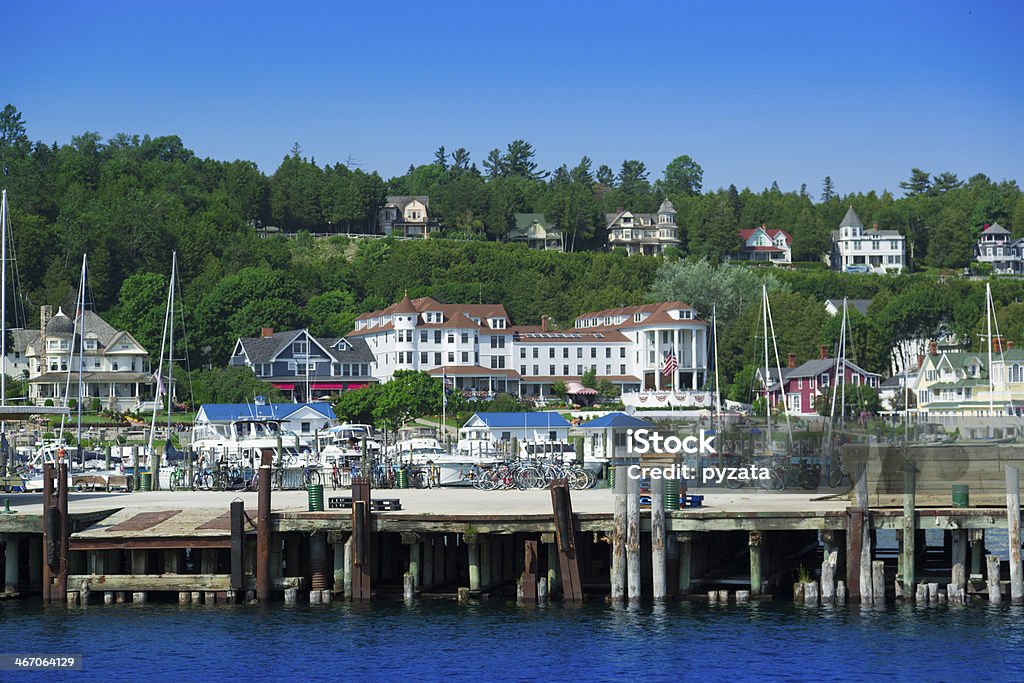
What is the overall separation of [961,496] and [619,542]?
813cm

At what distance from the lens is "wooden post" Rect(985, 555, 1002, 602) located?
130ft

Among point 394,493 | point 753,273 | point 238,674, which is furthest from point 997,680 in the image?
point 753,273

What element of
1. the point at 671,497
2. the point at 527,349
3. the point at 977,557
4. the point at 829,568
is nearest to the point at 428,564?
the point at 671,497

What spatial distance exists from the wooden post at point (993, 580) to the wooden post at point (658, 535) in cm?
749

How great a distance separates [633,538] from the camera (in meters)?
39.9

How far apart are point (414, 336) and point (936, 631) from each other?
11929cm

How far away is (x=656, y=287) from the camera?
18975 cm

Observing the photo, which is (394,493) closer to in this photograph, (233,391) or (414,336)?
(233,391)

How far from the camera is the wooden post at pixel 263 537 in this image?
4088 cm

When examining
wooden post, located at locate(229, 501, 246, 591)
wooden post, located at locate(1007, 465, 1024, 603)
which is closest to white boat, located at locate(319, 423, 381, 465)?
wooden post, located at locate(229, 501, 246, 591)

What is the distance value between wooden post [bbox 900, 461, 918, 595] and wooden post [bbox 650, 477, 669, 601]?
5540mm

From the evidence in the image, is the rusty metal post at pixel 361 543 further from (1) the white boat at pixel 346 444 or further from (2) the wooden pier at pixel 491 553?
(1) the white boat at pixel 346 444

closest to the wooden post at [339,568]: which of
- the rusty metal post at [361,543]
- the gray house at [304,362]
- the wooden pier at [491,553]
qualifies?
the wooden pier at [491,553]

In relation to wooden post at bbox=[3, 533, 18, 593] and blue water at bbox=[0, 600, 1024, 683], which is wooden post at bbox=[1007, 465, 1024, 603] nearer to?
blue water at bbox=[0, 600, 1024, 683]
